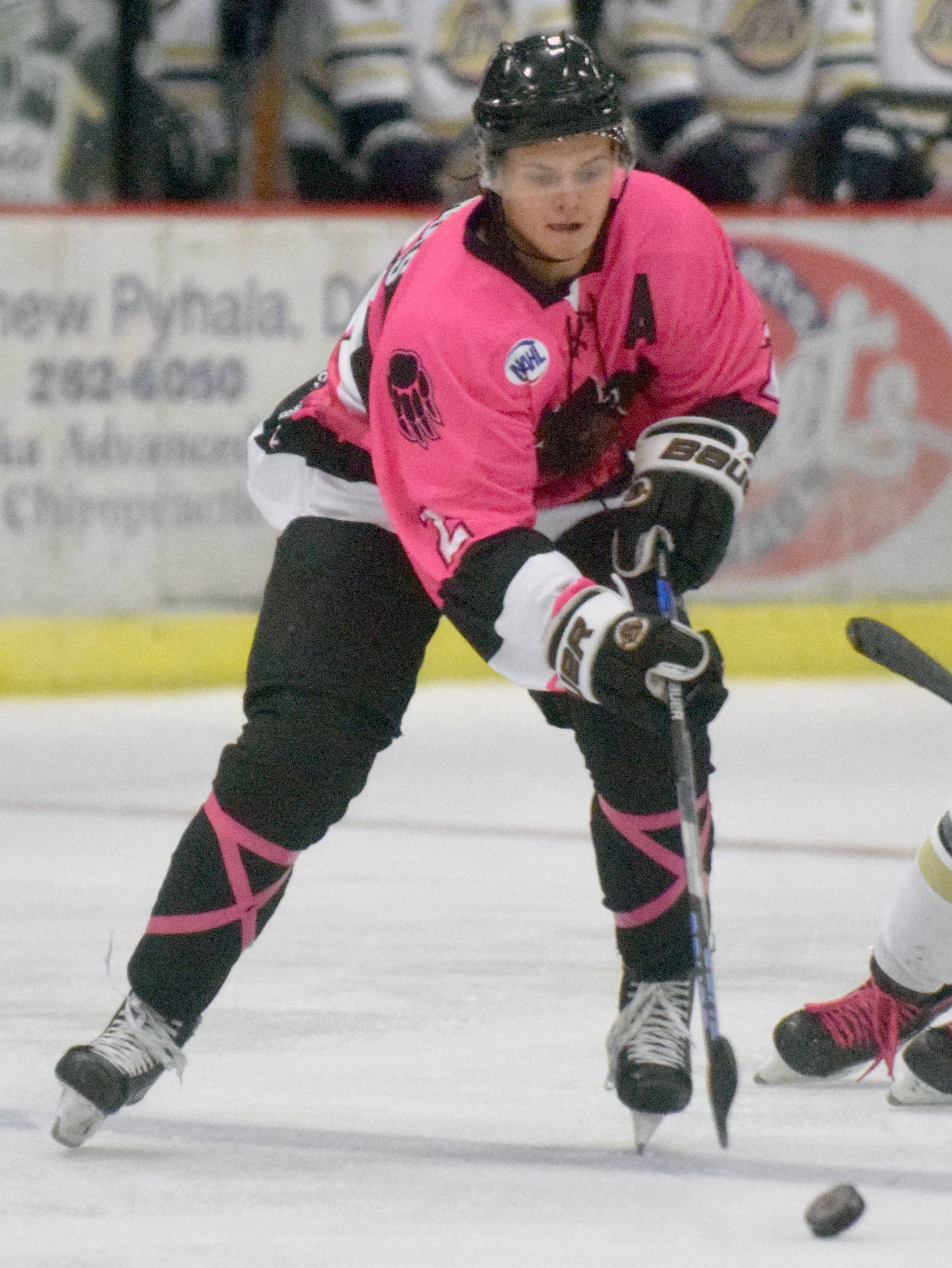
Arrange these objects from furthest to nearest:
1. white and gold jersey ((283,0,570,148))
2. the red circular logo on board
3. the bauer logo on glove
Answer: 1. white and gold jersey ((283,0,570,148))
2. the red circular logo on board
3. the bauer logo on glove

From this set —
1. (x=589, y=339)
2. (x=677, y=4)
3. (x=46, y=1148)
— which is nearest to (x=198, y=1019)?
(x=46, y=1148)

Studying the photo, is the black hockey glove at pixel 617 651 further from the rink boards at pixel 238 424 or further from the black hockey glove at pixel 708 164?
the black hockey glove at pixel 708 164

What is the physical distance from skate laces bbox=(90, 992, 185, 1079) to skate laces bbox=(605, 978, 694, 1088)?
1.39ft

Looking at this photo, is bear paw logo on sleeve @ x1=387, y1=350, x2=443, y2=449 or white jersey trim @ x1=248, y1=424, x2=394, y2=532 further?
white jersey trim @ x1=248, y1=424, x2=394, y2=532

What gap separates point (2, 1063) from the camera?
9.13ft

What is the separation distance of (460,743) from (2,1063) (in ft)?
8.41

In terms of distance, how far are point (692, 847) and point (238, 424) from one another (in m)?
3.70

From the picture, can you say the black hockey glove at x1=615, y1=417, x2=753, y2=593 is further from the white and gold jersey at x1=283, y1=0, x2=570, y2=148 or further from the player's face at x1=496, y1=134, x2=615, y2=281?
the white and gold jersey at x1=283, y1=0, x2=570, y2=148

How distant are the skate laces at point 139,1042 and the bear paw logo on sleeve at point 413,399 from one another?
2.05 ft

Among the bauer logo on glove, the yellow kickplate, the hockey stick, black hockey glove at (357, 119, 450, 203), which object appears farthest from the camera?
black hockey glove at (357, 119, 450, 203)

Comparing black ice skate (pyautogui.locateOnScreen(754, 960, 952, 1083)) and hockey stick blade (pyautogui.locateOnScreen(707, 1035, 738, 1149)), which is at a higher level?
hockey stick blade (pyautogui.locateOnScreen(707, 1035, 738, 1149))

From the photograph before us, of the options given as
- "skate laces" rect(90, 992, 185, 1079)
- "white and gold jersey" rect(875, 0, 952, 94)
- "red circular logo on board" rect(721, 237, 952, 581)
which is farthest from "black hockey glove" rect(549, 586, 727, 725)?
"white and gold jersey" rect(875, 0, 952, 94)

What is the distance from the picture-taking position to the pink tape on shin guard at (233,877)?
2480mm

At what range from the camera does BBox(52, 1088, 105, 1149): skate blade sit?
8.00 ft
